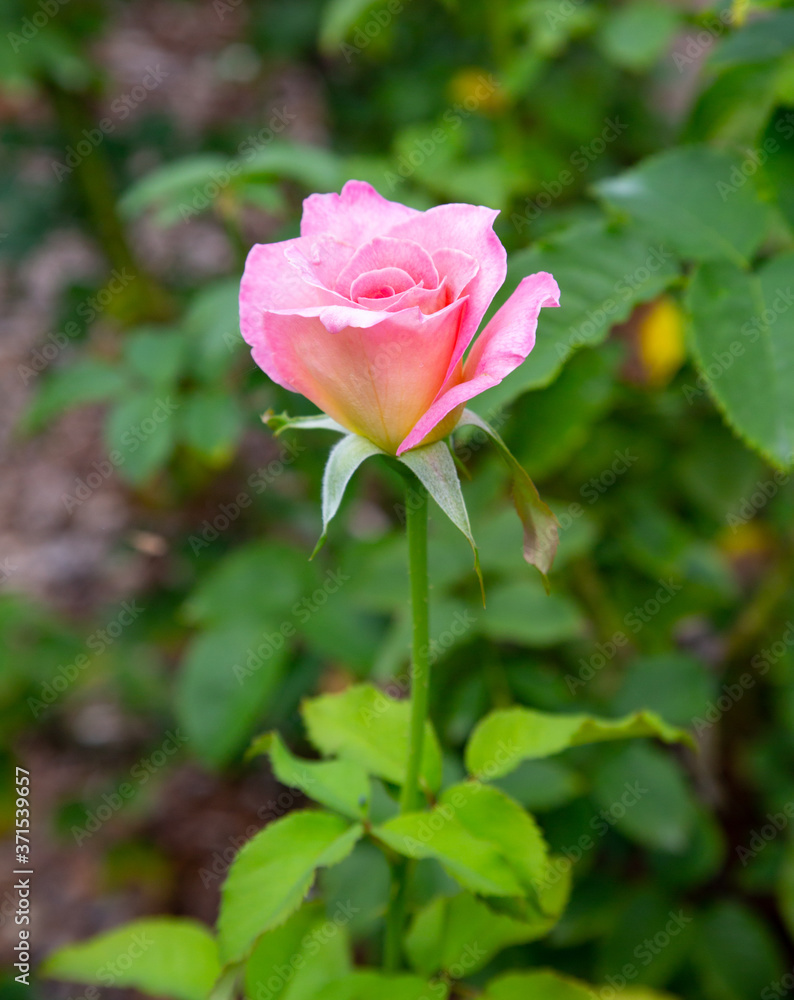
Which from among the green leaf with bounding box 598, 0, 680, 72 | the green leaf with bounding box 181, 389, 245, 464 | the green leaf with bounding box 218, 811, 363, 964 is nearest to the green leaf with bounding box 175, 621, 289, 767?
the green leaf with bounding box 181, 389, 245, 464

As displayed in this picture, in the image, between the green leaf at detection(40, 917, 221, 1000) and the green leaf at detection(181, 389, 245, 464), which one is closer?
the green leaf at detection(40, 917, 221, 1000)

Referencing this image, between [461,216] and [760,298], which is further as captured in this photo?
[760,298]

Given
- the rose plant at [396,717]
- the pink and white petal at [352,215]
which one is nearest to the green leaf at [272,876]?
the rose plant at [396,717]

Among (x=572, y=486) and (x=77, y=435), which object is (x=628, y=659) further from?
(x=77, y=435)

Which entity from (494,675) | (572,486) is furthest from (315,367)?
(572,486)

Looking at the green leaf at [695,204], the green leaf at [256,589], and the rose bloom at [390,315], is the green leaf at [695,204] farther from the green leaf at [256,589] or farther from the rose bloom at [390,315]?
the green leaf at [256,589]

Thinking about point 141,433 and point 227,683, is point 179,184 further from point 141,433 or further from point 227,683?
point 227,683

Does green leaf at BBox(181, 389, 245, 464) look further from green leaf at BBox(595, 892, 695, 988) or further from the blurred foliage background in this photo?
green leaf at BBox(595, 892, 695, 988)
